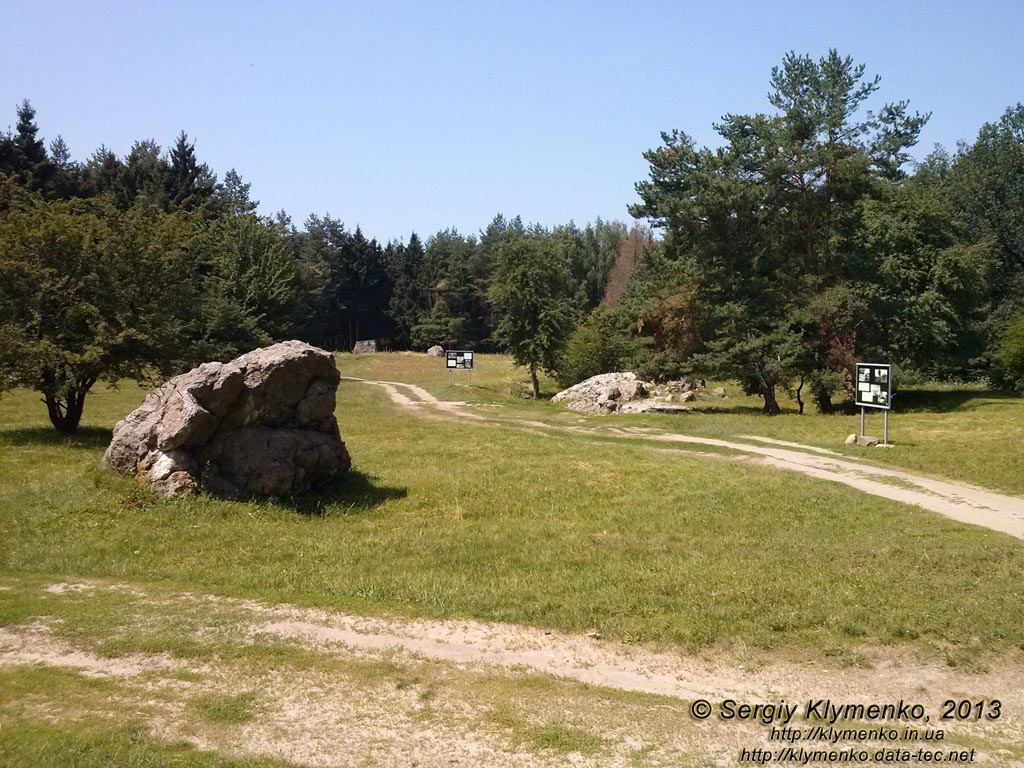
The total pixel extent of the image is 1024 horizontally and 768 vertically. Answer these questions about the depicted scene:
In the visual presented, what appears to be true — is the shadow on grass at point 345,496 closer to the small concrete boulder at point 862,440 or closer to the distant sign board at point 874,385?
the small concrete boulder at point 862,440

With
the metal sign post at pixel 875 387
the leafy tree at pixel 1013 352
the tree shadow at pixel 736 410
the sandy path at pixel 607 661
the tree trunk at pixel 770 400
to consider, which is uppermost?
the leafy tree at pixel 1013 352

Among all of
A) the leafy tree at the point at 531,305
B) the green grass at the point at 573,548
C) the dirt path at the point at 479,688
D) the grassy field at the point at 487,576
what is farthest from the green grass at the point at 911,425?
the dirt path at the point at 479,688

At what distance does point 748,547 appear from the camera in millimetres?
11867

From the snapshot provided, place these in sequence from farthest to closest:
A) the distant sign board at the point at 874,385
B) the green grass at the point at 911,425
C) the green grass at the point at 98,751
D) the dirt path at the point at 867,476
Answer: the distant sign board at the point at 874,385 < the green grass at the point at 911,425 < the dirt path at the point at 867,476 < the green grass at the point at 98,751

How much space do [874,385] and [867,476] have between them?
6639mm

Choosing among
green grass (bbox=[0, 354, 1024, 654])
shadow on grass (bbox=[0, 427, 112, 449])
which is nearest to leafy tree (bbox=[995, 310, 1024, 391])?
green grass (bbox=[0, 354, 1024, 654])

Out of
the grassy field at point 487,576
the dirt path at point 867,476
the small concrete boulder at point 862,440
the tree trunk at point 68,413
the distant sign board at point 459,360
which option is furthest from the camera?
the distant sign board at point 459,360

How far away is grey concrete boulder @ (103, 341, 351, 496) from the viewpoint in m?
13.8

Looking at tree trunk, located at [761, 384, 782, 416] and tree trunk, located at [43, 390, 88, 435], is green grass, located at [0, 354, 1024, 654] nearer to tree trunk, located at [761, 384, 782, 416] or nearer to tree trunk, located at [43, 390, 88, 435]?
tree trunk, located at [43, 390, 88, 435]

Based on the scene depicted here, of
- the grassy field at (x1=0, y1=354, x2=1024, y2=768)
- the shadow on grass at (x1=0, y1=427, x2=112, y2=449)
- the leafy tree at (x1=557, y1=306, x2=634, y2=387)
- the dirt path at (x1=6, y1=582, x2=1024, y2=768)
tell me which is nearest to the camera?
the dirt path at (x1=6, y1=582, x2=1024, y2=768)

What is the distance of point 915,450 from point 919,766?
17.6m

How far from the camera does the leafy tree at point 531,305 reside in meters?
48.4

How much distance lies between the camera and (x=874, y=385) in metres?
23.5

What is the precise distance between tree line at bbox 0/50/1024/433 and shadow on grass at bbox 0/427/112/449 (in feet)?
2.03
